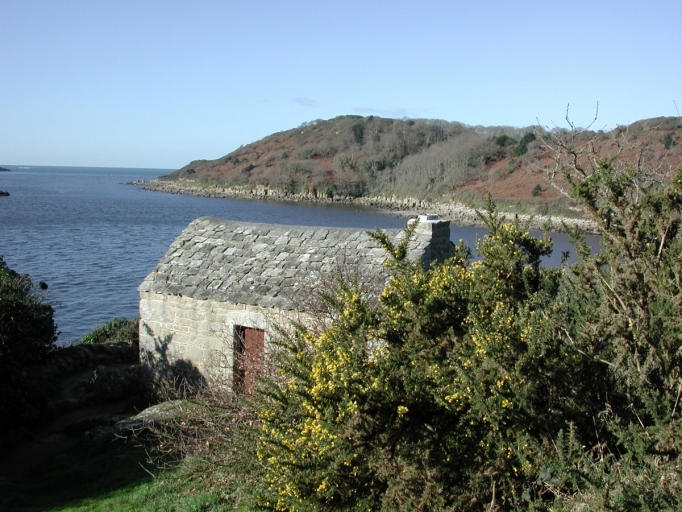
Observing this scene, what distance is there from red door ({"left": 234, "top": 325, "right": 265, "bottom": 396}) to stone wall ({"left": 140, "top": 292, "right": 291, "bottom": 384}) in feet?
0.57

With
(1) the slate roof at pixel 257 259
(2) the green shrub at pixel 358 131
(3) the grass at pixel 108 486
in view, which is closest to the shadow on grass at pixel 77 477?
(3) the grass at pixel 108 486

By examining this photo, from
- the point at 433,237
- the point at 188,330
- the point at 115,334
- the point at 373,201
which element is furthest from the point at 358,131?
the point at 433,237

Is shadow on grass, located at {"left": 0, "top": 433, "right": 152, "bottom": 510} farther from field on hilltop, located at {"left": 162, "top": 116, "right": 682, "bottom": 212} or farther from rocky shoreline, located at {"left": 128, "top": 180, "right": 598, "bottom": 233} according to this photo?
field on hilltop, located at {"left": 162, "top": 116, "right": 682, "bottom": 212}

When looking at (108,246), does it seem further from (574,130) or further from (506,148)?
(506,148)

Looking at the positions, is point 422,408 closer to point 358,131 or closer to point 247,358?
point 247,358

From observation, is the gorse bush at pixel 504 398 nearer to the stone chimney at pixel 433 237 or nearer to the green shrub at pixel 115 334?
the stone chimney at pixel 433 237

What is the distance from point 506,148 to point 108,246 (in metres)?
60.9

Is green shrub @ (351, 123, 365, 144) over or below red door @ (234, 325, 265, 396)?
over

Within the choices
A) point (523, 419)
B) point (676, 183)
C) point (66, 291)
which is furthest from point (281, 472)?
point (66, 291)

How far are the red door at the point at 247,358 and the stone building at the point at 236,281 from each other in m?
0.04

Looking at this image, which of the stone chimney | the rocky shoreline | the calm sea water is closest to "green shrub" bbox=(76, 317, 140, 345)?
the calm sea water

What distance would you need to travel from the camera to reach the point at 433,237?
1200 centimetres

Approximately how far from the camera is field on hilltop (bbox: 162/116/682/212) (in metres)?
76.4

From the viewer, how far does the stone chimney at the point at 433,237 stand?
38.7ft
